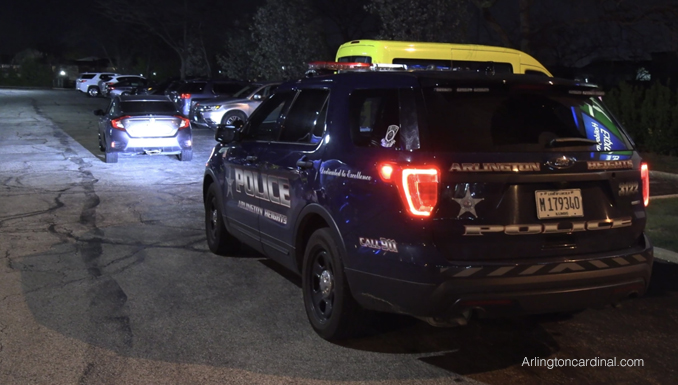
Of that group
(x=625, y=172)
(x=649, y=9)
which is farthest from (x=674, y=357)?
(x=649, y=9)

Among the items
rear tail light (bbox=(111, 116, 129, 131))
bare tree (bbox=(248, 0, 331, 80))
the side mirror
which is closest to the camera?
the side mirror

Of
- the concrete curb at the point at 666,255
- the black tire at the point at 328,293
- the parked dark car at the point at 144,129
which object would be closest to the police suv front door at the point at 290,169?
the black tire at the point at 328,293

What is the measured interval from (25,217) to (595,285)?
305 inches

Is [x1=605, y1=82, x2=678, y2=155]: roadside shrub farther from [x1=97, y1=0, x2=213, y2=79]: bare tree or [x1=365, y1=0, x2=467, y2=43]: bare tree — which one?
[x1=97, y1=0, x2=213, y2=79]: bare tree

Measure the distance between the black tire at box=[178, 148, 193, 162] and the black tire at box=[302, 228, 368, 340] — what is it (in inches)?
425

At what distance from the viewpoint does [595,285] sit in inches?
185

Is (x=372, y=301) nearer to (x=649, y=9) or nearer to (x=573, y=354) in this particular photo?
(x=573, y=354)

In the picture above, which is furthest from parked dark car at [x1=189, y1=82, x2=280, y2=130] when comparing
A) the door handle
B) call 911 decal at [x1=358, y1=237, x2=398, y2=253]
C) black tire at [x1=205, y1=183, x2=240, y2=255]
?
call 911 decal at [x1=358, y1=237, x2=398, y2=253]

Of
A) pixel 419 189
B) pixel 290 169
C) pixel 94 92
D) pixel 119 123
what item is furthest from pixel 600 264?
pixel 94 92

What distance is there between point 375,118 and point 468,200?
101 centimetres

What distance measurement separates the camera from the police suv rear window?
15.3 feet

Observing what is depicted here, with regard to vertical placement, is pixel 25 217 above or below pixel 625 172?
below

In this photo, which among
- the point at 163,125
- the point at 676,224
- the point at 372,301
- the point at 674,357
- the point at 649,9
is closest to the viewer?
the point at 372,301

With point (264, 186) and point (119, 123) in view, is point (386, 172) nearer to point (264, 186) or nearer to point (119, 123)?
point (264, 186)
